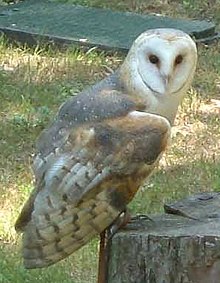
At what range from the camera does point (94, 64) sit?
8414mm

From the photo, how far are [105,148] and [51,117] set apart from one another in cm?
338

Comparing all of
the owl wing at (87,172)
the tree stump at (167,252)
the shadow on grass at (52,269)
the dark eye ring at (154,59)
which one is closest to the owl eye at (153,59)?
the dark eye ring at (154,59)

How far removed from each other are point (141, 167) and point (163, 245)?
0.29 meters

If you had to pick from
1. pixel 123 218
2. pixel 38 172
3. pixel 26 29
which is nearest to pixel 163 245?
pixel 123 218

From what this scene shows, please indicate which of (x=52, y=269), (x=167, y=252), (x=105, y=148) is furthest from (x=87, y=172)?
(x=52, y=269)

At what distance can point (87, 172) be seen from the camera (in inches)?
152

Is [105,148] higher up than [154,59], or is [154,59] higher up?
[154,59]

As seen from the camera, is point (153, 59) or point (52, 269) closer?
point (153, 59)

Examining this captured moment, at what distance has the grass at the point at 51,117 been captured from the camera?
18.0 feet

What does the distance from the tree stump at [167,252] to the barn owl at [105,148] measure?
11 centimetres

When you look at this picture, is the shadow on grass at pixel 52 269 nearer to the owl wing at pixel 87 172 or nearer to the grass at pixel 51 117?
the grass at pixel 51 117

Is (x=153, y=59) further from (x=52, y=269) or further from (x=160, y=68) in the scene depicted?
(x=52, y=269)

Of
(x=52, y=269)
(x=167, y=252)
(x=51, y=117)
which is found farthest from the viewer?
(x=51, y=117)

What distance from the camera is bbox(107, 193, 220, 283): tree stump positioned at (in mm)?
3797
